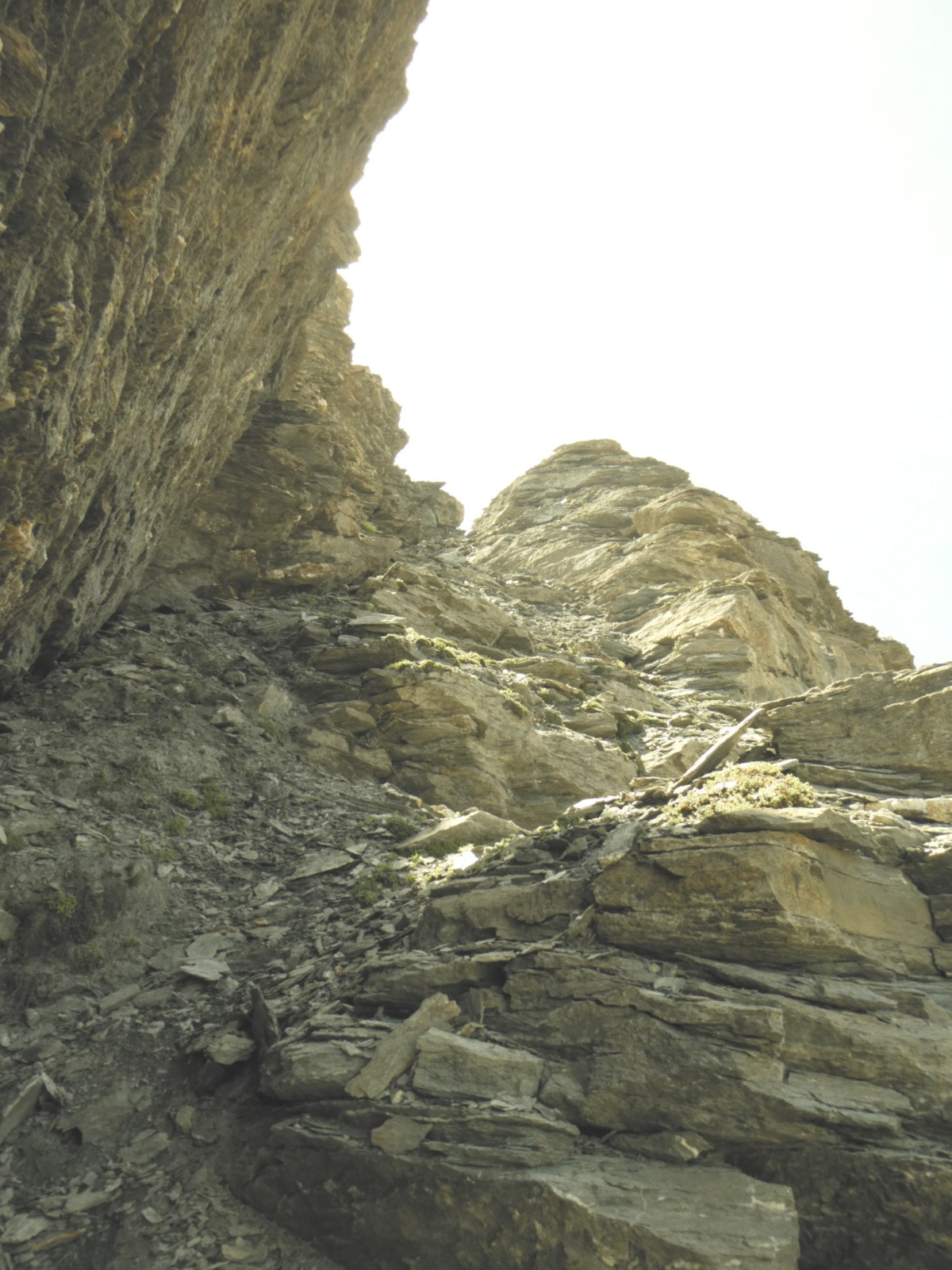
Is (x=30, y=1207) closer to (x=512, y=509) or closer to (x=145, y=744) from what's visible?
(x=145, y=744)

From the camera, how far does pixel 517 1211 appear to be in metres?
8.60

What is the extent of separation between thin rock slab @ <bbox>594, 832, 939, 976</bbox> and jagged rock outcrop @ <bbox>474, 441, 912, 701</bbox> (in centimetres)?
2519

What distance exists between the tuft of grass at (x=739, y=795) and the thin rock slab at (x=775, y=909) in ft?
2.66

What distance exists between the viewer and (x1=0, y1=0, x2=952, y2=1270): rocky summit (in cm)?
894

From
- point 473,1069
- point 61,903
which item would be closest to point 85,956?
point 61,903

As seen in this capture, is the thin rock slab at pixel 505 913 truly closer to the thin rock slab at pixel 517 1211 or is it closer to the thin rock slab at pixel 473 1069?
the thin rock slab at pixel 473 1069

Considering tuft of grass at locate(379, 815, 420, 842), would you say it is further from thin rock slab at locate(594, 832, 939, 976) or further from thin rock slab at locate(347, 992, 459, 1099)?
thin rock slab at locate(594, 832, 939, 976)

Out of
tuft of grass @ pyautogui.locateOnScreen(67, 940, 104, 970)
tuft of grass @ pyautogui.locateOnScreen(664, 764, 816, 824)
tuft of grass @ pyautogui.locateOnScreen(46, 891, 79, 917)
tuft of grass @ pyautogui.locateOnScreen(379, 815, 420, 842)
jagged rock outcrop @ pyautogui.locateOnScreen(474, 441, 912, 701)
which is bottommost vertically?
tuft of grass @ pyautogui.locateOnScreen(67, 940, 104, 970)

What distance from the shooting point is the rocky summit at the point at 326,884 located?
894 centimetres

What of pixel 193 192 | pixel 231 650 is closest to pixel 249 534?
pixel 231 650

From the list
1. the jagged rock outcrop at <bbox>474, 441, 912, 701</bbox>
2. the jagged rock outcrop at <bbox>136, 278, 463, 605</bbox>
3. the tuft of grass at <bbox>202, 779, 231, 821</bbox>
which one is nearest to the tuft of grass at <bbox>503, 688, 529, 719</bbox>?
the tuft of grass at <bbox>202, 779, 231, 821</bbox>

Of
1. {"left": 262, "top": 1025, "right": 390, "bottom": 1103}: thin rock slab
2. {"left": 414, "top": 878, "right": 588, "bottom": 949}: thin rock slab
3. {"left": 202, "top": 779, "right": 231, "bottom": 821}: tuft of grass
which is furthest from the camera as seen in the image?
{"left": 202, "top": 779, "right": 231, "bottom": 821}: tuft of grass

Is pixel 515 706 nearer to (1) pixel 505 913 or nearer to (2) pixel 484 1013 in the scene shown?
(1) pixel 505 913

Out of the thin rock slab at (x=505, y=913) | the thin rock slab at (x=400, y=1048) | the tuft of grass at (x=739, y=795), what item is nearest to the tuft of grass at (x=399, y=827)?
the thin rock slab at (x=505, y=913)
